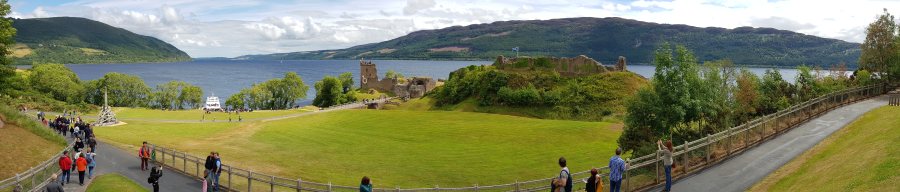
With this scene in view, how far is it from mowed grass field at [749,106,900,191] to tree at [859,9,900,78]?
3115 cm

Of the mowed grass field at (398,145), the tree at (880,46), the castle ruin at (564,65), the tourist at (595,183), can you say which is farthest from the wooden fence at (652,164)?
the castle ruin at (564,65)

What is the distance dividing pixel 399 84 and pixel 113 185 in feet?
381

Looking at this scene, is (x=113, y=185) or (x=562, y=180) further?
(x=113, y=185)

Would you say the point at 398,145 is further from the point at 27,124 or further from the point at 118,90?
the point at 118,90

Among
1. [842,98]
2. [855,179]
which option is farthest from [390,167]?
[842,98]

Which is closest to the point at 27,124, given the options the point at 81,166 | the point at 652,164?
the point at 81,166

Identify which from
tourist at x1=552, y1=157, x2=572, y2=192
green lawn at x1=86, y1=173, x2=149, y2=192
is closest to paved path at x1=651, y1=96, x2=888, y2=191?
tourist at x1=552, y1=157, x2=572, y2=192

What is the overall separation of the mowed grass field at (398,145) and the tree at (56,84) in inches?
2692

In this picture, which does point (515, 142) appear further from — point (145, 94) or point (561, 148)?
point (145, 94)

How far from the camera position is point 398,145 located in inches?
1794

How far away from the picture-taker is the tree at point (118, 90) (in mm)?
120438

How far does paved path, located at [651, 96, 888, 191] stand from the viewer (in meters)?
19.6

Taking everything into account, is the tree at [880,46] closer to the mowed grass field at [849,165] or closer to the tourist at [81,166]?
the mowed grass field at [849,165]

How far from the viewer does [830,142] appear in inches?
1001
